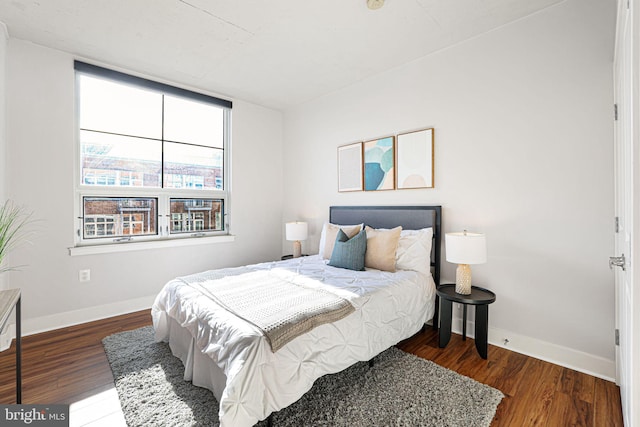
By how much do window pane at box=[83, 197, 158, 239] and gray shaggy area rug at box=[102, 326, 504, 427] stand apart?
5.26 feet

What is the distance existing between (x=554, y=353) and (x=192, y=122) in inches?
178

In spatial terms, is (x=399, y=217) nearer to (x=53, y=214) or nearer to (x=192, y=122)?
(x=192, y=122)

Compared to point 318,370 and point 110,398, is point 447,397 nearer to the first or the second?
point 318,370

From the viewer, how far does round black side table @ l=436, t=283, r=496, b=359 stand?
7.42 ft

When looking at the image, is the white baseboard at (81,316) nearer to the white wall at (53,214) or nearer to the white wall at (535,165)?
the white wall at (53,214)

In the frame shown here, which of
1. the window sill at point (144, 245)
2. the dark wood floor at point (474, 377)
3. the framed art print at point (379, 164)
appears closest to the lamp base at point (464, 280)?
the dark wood floor at point (474, 377)

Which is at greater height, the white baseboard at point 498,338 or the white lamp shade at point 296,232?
the white lamp shade at point 296,232

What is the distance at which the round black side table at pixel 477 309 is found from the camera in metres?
2.26

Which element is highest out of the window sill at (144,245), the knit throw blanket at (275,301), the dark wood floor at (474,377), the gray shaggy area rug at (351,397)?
the window sill at (144,245)

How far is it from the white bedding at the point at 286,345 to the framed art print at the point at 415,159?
0.99 metres

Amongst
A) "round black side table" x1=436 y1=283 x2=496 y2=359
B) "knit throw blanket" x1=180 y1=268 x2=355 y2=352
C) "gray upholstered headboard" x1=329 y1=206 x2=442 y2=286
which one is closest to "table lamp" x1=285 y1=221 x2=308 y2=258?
"gray upholstered headboard" x1=329 y1=206 x2=442 y2=286

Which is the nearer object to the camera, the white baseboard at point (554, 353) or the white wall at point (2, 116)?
the white baseboard at point (554, 353)

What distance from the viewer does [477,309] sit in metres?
2.31

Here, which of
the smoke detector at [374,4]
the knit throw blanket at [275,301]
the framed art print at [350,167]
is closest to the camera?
the knit throw blanket at [275,301]
